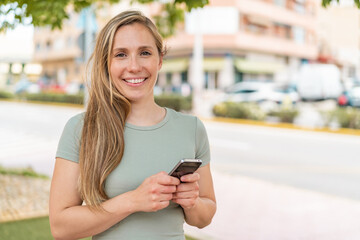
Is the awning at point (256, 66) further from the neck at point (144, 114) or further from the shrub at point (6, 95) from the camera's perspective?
the neck at point (144, 114)

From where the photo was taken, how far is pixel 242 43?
3797cm

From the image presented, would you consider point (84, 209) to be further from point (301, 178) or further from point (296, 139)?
point (296, 139)

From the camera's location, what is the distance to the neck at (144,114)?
1.77 m

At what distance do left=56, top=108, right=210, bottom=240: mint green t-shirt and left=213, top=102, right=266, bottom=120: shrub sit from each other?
57.0 ft

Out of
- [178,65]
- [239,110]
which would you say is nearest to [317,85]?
[239,110]

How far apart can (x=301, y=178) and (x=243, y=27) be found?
30969 mm

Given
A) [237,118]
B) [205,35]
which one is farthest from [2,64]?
[237,118]

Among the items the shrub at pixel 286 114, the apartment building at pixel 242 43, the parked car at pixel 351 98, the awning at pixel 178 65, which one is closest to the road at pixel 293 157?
the shrub at pixel 286 114

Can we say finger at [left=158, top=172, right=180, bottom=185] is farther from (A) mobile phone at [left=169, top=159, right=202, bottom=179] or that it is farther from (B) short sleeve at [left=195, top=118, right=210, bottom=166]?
(B) short sleeve at [left=195, top=118, right=210, bottom=166]

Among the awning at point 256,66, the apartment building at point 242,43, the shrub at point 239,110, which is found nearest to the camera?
the shrub at point 239,110

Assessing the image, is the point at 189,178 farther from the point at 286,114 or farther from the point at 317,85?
the point at 317,85

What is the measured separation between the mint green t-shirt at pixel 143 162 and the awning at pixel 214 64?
3674 centimetres

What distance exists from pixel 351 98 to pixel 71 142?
21397mm

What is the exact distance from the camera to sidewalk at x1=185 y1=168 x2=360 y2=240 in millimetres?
5383
